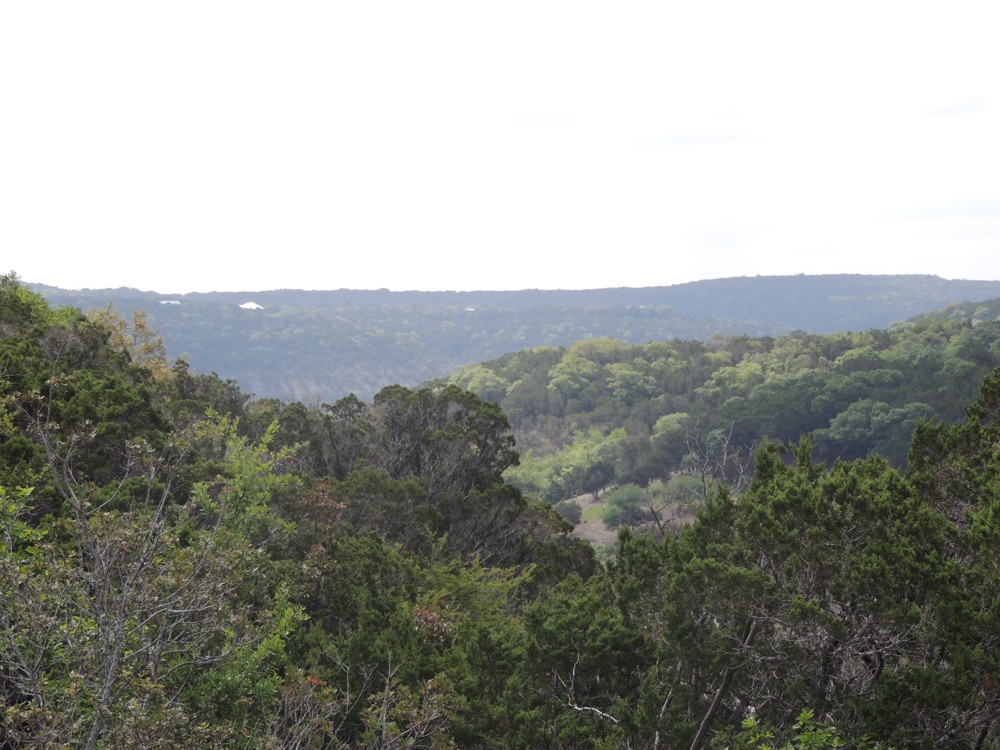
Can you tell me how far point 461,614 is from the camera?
13.3 meters

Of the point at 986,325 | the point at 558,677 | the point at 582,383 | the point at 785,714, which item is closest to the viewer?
the point at 785,714

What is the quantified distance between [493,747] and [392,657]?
1850 millimetres

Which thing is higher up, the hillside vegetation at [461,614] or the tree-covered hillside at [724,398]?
the hillside vegetation at [461,614]

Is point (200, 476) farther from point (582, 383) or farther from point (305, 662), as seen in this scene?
point (582, 383)

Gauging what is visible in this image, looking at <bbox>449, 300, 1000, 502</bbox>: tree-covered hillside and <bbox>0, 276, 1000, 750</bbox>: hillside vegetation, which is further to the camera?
<bbox>449, 300, 1000, 502</bbox>: tree-covered hillside

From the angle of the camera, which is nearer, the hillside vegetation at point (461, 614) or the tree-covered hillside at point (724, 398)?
the hillside vegetation at point (461, 614)

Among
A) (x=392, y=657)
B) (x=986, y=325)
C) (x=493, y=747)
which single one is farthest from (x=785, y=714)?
(x=986, y=325)

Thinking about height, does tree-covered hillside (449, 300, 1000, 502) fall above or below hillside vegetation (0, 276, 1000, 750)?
below

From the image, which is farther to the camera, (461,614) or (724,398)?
(724,398)

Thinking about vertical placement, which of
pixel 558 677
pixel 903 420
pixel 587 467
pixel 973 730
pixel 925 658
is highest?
pixel 925 658

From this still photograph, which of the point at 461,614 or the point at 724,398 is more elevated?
the point at 461,614

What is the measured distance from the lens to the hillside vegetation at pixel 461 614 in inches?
248

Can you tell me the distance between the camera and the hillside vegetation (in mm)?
6305

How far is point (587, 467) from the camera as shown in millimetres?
77625
